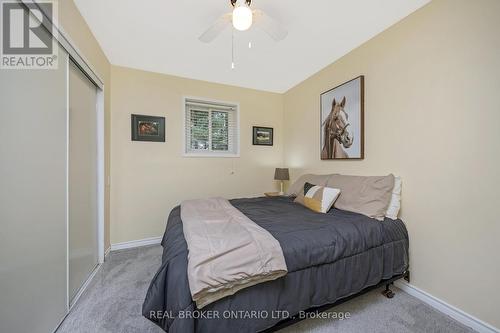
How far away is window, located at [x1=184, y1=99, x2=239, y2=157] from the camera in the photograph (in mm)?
3270

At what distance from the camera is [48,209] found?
4.26ft

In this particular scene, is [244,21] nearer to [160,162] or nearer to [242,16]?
[242,16]

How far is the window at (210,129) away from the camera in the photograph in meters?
3.27

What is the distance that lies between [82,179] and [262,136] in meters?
2.70

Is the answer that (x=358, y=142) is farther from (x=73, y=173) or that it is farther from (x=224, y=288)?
(x=73, y=173)

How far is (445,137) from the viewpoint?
5.18 feet

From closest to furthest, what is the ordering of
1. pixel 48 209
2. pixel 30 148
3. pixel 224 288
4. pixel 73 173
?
→ pixel 224 288 → pixel 30 148 → pixel 48 209 → pixel 73 173

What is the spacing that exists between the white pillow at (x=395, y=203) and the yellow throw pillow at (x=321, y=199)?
47cm

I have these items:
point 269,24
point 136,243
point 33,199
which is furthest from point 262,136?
point 33,199

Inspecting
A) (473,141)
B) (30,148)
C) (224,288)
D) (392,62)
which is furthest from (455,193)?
(30,148)

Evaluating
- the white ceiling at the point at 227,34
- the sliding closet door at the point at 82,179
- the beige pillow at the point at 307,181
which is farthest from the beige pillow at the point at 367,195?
the sliding closet door at the point at 82,179

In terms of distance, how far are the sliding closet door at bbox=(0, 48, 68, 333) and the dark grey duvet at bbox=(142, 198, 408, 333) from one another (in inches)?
28.8

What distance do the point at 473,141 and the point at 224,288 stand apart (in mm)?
2013

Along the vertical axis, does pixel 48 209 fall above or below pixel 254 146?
below
